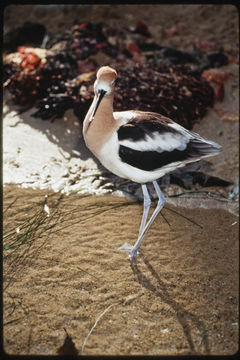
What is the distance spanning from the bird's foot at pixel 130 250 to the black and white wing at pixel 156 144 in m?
0.76

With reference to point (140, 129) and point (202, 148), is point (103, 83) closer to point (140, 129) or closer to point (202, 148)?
point (140, 129)

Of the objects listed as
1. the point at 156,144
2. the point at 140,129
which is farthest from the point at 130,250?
the point at 140,129

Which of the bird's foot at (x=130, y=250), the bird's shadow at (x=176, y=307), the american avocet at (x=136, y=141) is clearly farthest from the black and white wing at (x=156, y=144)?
the bird's shadow at (x=176, y=307)

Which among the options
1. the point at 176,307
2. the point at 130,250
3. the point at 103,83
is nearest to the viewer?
the point at 103,83

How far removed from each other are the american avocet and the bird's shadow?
2.58ft

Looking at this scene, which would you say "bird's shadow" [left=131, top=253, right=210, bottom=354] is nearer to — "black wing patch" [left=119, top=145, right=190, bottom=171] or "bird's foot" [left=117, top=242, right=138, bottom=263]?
"bird's foot" [left=117, top=242, right=138, bottom=263]

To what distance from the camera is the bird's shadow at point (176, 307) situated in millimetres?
2596

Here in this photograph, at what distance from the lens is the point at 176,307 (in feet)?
9.32

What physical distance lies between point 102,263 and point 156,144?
1.10m

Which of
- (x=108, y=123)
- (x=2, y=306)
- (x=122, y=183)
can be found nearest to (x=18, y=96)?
(x=122, y=183)

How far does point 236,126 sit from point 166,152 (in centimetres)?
273

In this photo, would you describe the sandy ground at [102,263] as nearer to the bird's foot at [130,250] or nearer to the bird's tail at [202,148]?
the bird's foot at [130,250]

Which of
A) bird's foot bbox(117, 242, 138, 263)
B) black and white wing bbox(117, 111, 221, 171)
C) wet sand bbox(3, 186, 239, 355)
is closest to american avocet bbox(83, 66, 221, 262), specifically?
black and white wing bbox(117, 111, 221, 171)

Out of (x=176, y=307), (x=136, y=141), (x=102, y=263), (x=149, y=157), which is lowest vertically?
(x=176, y=307)
